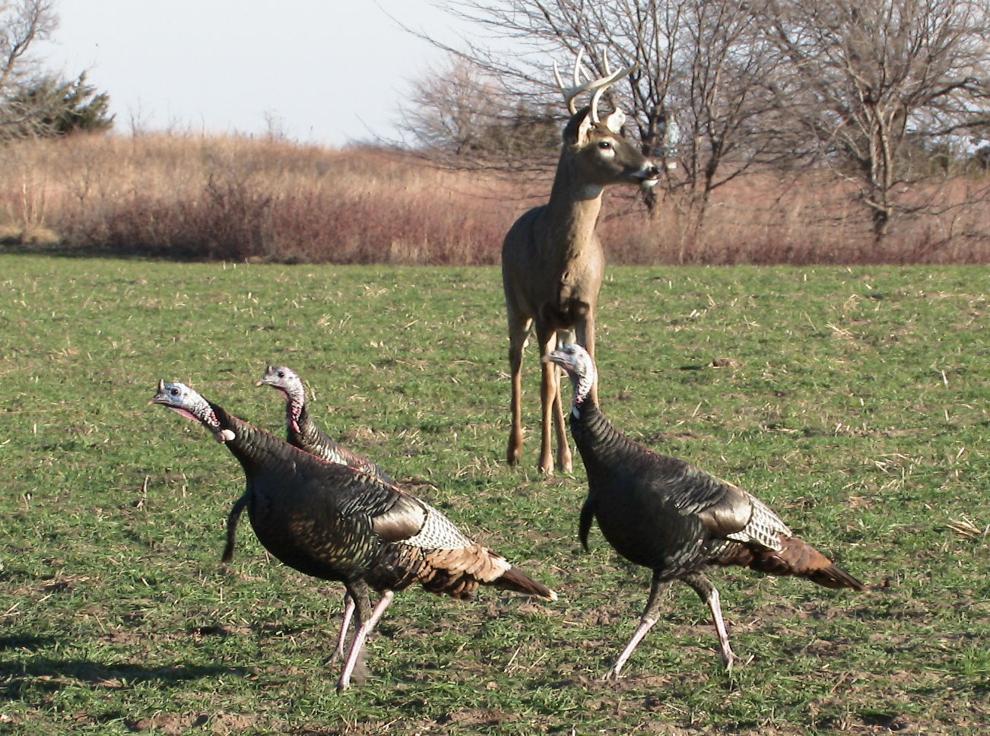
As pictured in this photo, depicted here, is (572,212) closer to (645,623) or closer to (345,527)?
(645,623)

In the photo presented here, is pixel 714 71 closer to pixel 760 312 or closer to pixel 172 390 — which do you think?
pixel 760 312

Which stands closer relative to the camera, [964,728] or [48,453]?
[964,728]

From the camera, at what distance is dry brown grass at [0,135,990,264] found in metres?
24.8

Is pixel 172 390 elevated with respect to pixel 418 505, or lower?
elevated

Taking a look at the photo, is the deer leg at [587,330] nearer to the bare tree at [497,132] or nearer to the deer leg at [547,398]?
the deer leg at [547,398]

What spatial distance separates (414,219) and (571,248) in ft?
56.8

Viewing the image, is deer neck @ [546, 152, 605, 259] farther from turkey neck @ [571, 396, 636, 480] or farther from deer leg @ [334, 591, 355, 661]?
deer leg @ [334, 591, 355, 661]

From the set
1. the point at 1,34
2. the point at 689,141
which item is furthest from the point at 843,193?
the point at 1,34

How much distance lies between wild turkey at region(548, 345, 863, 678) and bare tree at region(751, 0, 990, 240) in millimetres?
21575

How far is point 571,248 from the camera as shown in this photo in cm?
930

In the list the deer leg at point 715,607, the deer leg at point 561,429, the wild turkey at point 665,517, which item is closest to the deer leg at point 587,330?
the deer leg at point 561,429

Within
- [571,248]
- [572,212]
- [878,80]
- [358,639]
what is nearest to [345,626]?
[358,639]

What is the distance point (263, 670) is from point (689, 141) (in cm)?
2405

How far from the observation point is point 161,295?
18984 millimetres
